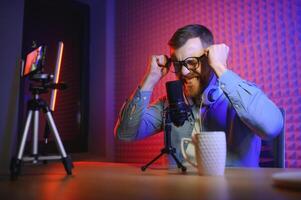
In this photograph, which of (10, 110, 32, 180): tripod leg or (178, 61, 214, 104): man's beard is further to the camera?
(178, 61, 214, 104): man's beard

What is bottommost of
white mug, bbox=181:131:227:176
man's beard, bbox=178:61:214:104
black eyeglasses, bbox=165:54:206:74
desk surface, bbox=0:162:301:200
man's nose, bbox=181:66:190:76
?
Answer: desk surface, bbox=0:162:301:200

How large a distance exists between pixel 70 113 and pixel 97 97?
0.96 feet

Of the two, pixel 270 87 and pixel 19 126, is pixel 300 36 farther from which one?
pixel 19 126

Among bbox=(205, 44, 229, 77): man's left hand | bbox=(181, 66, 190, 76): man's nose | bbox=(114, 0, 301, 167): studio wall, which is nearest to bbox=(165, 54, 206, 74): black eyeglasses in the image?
bbox=(181, 66, 190, 76): man's nose

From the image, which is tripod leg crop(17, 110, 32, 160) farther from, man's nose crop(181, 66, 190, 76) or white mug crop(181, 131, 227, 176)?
man's nose crop(181, 66, 190, 76)

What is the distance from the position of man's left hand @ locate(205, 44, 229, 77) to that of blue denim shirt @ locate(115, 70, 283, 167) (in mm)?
32

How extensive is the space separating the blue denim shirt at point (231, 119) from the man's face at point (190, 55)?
0.08 metres

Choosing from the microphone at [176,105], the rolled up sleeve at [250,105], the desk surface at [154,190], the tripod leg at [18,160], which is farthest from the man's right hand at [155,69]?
the desk surface at [154,190]

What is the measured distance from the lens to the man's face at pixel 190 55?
5.20 ft

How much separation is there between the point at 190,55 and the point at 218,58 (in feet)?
0.82

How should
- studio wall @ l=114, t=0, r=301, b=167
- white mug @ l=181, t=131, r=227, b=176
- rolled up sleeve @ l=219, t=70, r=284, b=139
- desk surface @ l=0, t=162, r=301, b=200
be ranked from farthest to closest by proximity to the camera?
studio wall @ l=114, t=0, r=301, b=167
rolled up sleeve @ l=219, t=70, r=284, b=139
white mug @ l=181, t=131, r=227, b=176
desk surface @ l=0, t=162, r=301, b=200

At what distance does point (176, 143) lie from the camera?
165cm

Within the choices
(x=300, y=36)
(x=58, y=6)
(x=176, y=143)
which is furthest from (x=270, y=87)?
(x=58, y=6)

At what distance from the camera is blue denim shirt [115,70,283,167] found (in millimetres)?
1312
